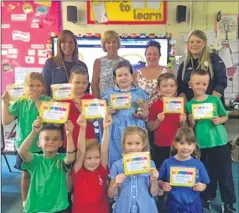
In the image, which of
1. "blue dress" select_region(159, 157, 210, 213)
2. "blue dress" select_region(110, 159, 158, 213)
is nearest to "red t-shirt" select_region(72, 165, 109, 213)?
"blue dress" select_region(110, 159, 158, 213)

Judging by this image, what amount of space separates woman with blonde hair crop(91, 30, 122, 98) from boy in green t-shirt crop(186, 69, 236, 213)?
0.75 meters

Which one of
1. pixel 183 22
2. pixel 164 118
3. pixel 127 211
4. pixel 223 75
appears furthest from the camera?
pixel 183 22

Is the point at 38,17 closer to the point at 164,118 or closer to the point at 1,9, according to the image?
the point at 1,9

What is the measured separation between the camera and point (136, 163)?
2.06 m

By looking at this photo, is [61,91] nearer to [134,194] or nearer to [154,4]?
[134,194]

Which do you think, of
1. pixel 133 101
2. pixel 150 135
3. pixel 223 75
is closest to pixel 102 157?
pixel 133 101

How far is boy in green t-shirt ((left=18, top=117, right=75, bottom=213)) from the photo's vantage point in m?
2.24

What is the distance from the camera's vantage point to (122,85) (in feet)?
8.58

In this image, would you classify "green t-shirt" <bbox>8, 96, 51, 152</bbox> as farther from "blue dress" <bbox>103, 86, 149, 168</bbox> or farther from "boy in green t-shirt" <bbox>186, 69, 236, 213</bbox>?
"boy in green t-shirt" <bbox>186, 69, 236, 213</bbox>

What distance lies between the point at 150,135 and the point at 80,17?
2.55m

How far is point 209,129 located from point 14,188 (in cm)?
220

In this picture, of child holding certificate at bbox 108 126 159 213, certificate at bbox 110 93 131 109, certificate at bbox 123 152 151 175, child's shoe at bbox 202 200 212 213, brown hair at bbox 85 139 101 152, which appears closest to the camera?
certificate at bbox 123 152 151 175

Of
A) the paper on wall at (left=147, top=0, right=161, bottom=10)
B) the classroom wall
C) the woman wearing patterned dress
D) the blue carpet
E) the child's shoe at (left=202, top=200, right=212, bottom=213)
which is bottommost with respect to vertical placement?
the blue carpet

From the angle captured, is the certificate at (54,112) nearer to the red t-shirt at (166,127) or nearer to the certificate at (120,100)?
the certificate at (120,100)
